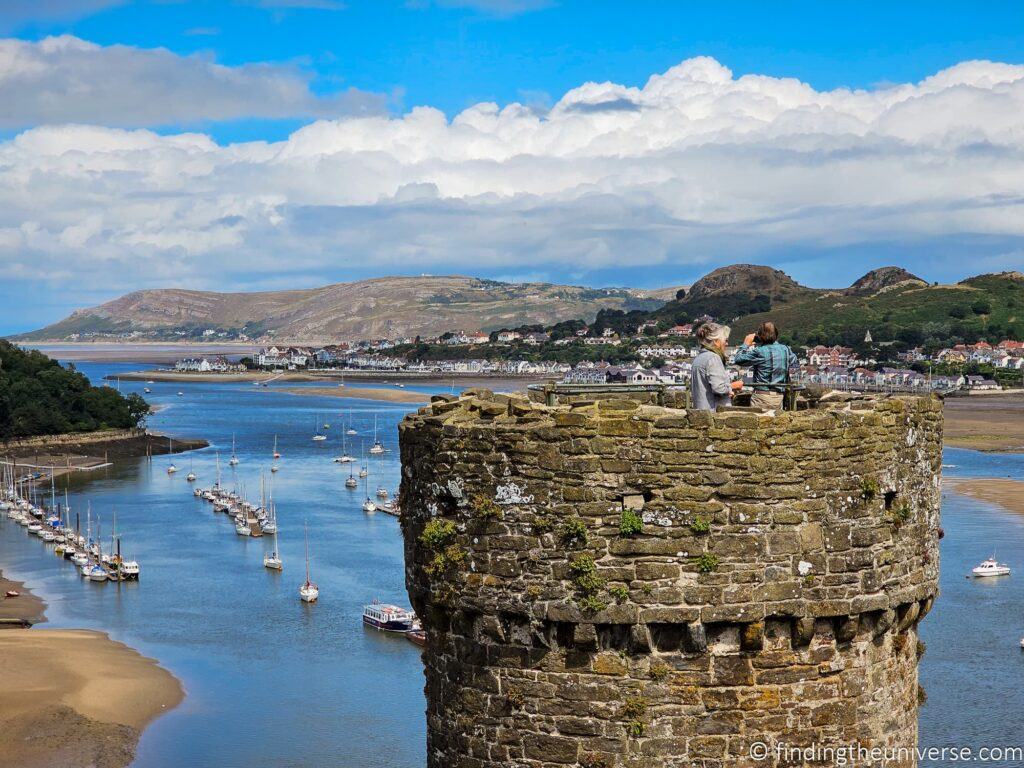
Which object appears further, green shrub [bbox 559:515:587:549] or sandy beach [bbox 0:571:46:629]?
sandy beach [bbox 0:571:46:629]

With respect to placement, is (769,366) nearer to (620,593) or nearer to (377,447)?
(620,593)

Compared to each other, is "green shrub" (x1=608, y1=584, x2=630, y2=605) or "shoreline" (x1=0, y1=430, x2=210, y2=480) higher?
"green shrub" (x1=608, y1=584, x2=630, y2=605)

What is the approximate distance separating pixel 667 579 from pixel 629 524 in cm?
30

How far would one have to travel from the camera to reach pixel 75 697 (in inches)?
1677

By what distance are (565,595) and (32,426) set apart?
11587 cm

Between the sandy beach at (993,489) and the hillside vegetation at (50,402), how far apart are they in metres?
76.8

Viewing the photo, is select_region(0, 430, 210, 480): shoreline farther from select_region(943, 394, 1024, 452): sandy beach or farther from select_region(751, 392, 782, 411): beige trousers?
select_region(751, 392, 782, 411): beige trousers

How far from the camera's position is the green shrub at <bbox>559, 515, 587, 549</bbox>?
5.84 m

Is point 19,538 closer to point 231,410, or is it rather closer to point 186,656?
point 186,656

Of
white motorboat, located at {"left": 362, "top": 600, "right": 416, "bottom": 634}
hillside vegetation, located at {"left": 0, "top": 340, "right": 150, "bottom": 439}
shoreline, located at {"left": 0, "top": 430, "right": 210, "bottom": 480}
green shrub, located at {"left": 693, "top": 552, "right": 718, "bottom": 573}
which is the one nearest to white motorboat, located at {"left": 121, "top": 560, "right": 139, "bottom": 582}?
white motorboat, located at {"left": 362, "top": 600, "right": 416, "bottom": 634}

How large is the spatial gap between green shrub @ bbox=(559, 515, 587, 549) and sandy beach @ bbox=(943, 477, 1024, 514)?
6860 centimetres

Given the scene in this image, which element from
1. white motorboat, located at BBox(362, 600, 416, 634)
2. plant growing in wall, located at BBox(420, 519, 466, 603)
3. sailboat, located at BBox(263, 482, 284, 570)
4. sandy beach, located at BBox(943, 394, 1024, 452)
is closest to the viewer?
plant growing in wall, located at BBox(420, 519, 466, 603)

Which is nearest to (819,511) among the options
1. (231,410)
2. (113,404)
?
(113,404)

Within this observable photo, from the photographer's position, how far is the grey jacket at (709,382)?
668 cm
